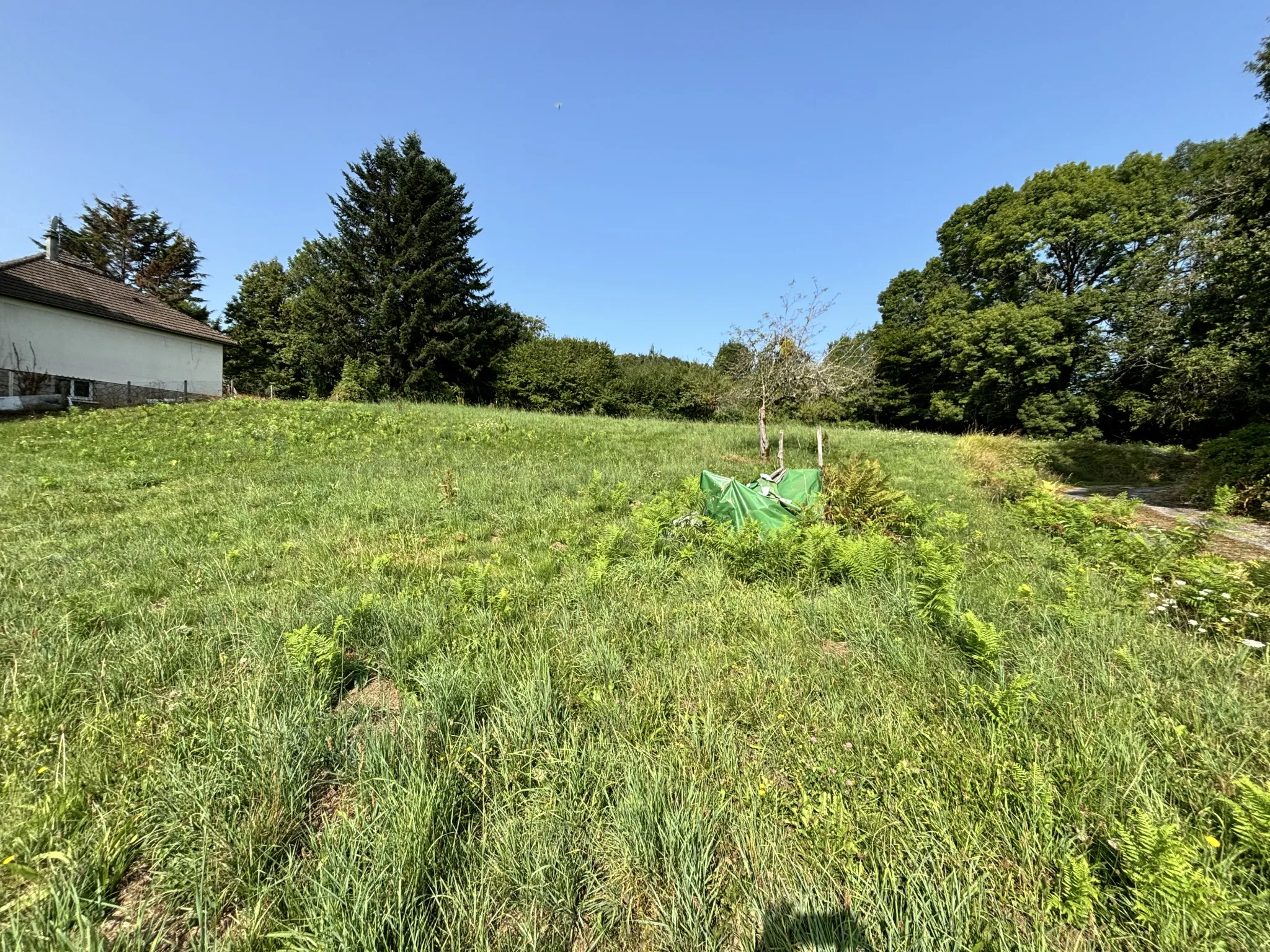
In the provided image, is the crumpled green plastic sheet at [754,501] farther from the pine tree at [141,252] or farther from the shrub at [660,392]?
the pine tree at [141,252]

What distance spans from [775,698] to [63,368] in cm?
3100

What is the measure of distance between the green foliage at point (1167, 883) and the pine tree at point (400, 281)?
102ft

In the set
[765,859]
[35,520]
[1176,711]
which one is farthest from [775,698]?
[35,520]

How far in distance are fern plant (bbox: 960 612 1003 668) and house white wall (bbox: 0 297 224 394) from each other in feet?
98.4

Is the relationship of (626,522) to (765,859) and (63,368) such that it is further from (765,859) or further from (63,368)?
(63,368)

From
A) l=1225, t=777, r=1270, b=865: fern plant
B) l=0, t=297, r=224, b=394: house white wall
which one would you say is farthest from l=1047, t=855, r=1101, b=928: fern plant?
l=0, t=297, r=224, b=394: house white wall

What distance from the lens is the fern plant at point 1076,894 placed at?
1.36 m

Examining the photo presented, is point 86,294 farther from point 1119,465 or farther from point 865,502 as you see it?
point 1119,465

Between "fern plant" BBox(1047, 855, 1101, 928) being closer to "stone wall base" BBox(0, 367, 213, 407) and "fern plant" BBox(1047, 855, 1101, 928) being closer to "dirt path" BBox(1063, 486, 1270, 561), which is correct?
"dirt path" BBox(1063, 486, 1270, 561)

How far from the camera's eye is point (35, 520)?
17.8 feet

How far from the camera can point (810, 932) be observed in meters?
1.38

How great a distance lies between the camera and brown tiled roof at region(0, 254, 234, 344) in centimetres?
1912

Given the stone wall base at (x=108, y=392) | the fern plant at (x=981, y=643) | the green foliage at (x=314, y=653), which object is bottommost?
the green foliage at (x=314, y=653)

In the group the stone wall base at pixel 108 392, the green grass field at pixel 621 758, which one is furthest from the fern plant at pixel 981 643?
the stone wall base at pixel 108 392
